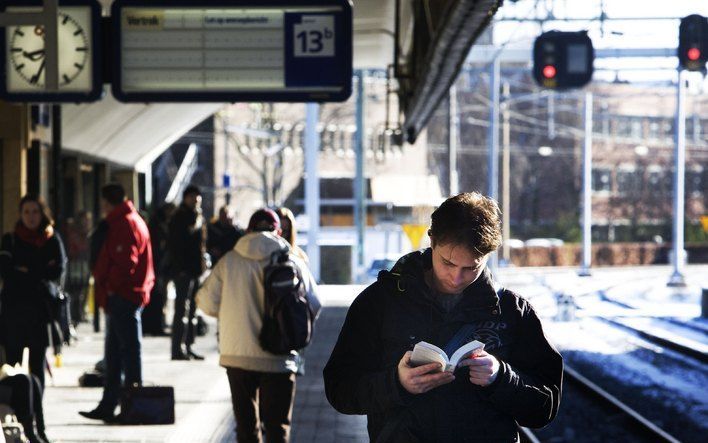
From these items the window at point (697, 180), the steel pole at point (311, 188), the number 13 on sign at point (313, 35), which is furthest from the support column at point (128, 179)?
the window at point (697, 180)

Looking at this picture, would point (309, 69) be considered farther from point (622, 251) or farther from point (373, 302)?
point (622, 251)

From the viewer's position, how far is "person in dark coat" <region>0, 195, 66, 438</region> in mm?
10320

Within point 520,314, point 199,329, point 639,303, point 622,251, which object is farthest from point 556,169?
point 520,314

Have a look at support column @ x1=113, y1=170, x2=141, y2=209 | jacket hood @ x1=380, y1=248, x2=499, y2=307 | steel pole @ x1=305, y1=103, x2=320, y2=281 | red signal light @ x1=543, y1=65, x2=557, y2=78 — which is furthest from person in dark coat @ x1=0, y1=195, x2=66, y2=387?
steel pole @ x1=305, y1=103, x2=320, y2=281

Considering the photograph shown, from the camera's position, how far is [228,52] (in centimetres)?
1077

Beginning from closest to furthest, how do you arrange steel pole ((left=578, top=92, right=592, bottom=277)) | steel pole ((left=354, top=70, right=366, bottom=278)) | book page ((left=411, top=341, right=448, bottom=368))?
book page ((left=411, top=341, right=448, bottom=368)) → steel pole ((left=354, top=70, right=366, bottom=278)) → steel pole ((left=578, top=92, right=592, bottom=277))

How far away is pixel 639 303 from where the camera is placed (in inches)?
1430

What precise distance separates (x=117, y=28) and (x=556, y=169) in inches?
2714

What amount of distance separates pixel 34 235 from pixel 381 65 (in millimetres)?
15216

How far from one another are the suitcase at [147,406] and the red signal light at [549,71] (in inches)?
484

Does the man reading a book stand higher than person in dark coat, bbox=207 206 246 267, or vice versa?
the man reading a book

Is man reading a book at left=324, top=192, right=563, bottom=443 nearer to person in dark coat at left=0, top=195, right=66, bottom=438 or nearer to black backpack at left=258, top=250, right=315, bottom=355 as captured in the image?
black backpack at left=258, top=250, right=315, bottom=355

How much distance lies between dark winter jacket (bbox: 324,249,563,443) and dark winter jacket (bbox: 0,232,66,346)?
6152 millimetres

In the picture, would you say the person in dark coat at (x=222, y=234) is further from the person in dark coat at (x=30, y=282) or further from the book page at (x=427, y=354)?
the book page at (x=427, y=354)
